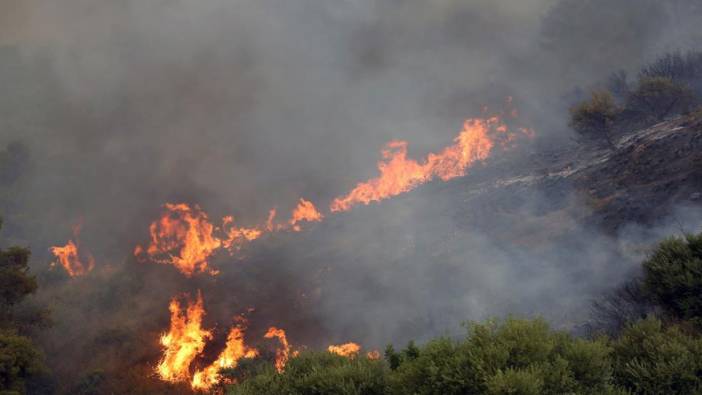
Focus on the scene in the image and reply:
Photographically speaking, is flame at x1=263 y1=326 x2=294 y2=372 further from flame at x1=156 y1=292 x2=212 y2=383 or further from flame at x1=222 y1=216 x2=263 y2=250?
flame at x1=222 y1=216 x2=263 y2=250

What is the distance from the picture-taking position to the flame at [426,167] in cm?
4594

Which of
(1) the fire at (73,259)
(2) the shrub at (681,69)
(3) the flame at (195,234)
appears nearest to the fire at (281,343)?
(3) the flame at (195,234)

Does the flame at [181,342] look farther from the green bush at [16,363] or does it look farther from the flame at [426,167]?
the flame at [426,167]

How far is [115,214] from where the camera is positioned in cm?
5384

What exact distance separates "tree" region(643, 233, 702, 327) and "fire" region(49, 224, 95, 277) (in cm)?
5142

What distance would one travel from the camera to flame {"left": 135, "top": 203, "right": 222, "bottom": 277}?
1540 inches

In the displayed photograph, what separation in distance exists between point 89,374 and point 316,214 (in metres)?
26.5

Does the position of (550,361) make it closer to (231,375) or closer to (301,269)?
(231,375)

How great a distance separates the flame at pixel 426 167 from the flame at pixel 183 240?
1401cm

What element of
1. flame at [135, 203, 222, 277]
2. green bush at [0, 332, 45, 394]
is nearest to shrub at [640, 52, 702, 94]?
flame at [135, 203, 222, 277]

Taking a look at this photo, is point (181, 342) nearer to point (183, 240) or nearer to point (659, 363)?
point (183, 240)

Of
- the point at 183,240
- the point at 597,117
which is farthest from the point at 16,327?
the point at 597,117

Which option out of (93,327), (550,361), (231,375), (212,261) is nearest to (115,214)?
(212,261)

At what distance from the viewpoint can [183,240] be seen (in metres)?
42.9
